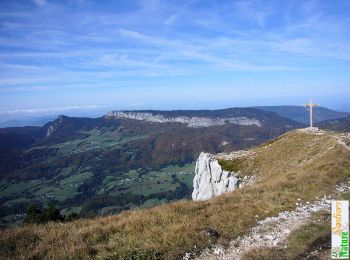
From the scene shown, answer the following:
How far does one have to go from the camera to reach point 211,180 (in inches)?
1884

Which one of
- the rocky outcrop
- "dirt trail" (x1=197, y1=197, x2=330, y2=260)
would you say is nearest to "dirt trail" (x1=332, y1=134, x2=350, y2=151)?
the rocky outcrop

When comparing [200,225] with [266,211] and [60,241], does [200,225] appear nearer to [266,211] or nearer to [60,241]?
[266,211]

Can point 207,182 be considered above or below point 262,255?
below

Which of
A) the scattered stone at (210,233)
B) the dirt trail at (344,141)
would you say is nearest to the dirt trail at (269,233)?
the scattered stone at (210,233)

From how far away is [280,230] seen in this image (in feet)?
44.3

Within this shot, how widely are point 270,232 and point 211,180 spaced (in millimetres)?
34684

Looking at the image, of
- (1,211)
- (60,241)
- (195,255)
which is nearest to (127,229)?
(60,241)

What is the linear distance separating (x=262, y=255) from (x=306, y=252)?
1.67 m

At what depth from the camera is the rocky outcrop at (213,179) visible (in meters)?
36.8

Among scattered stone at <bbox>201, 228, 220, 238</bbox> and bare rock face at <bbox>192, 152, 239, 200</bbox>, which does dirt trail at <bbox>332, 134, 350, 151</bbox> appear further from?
scattered stone at <bbox>201, 228, 220, 238</bbox>

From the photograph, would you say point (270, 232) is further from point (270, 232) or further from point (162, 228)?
point (162, 228)

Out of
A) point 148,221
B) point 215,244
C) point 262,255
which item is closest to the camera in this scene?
point 262,255

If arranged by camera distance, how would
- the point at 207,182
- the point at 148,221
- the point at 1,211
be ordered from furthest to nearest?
the point at 1,211
the point at 207,182
the point at 148,221

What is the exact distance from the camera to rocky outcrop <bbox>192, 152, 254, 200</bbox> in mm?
36750
